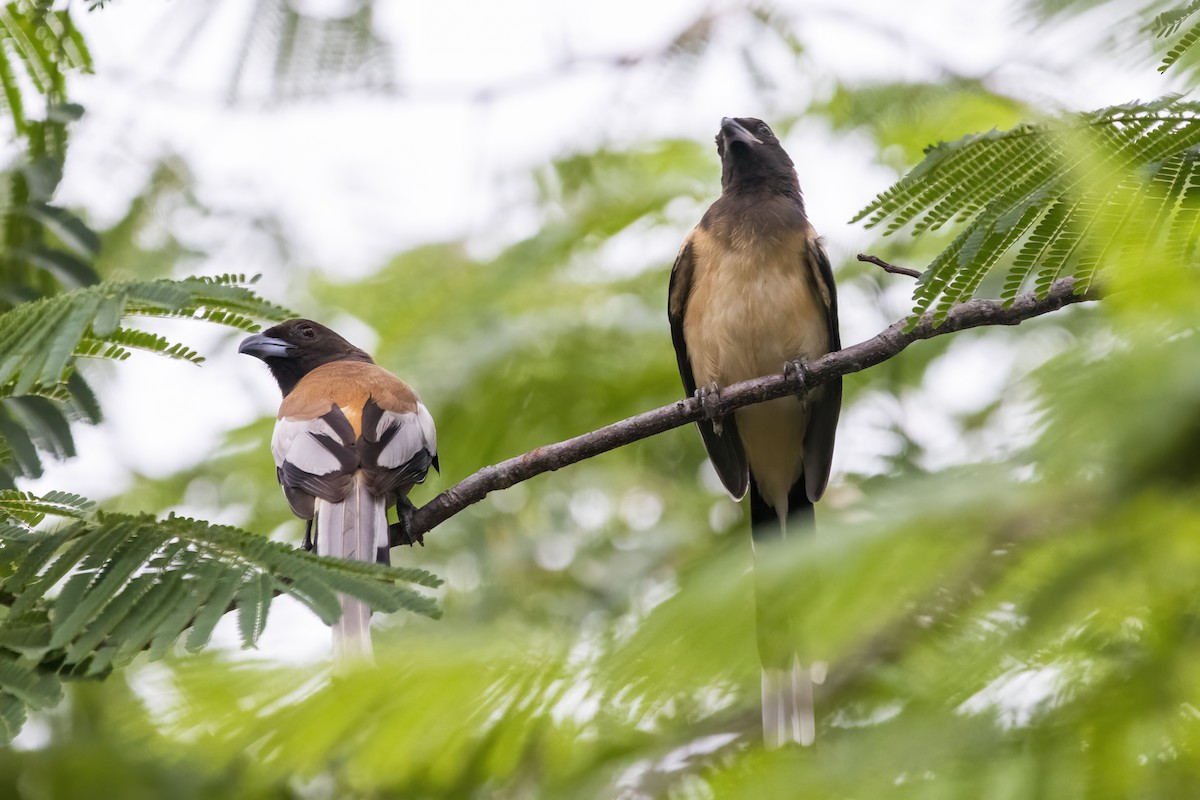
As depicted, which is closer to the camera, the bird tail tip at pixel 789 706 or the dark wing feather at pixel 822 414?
the bird tail tip at pixel 789 706

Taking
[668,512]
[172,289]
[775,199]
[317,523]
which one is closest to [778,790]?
[172,289]

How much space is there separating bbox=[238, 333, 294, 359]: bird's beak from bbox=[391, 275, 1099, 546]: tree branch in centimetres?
252

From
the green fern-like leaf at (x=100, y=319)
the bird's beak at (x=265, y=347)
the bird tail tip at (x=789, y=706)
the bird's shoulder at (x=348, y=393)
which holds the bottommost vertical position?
the bird tail tip at (x=789, y=706)

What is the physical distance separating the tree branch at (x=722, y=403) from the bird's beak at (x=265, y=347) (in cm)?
252

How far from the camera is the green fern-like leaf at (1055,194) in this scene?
2.76 m

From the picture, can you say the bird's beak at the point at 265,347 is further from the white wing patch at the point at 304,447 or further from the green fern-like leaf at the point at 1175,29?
the green fern-like leaf at the point at 1175,29

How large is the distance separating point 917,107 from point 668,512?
4867 millimetres

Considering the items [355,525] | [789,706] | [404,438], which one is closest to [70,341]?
[355,525]

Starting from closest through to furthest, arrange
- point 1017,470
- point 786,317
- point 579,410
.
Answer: point 1017,470
point 786,317
point 579,410

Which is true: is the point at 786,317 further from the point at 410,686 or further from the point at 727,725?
the point at 410,686

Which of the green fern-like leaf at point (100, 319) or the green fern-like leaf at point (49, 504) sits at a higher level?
the green fern-like leaf at point (100, 319)

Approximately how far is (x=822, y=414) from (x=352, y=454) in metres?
2.70

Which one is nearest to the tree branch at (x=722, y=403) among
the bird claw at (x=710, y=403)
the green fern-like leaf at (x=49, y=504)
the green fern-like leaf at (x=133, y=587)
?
the bird claw at (x=710, y=403)

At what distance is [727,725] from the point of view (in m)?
4.51
